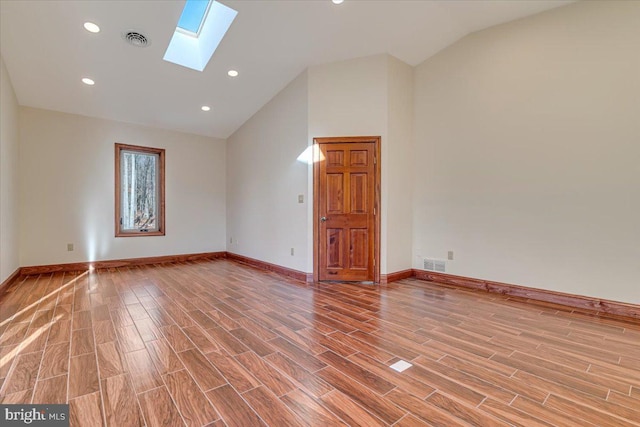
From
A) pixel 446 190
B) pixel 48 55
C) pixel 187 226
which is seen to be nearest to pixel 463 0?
pixel 446 190

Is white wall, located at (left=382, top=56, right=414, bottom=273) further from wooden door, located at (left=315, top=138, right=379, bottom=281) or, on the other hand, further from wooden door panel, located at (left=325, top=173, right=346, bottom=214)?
wooden door panel, located at (left=325, top=173, right=346, bottom=214)

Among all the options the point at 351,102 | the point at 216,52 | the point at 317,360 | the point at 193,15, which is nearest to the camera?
the point at 317,360

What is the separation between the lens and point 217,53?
13.0 ft

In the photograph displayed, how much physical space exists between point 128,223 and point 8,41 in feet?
10.3

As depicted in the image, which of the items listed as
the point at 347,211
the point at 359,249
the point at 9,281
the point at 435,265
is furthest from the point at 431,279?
the point at 9,281

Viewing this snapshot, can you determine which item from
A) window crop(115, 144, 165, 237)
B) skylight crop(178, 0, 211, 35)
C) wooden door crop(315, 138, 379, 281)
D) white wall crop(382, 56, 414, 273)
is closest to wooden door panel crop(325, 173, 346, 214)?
wooden door crop(315, 138, 379, 281)

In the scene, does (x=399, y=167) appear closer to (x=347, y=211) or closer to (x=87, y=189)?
(x=347, y=211)

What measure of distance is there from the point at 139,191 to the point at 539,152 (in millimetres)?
6545

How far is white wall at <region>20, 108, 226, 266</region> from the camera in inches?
185

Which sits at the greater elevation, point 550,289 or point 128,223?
point 128,223

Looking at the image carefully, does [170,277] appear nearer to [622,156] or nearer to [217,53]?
[217,53]

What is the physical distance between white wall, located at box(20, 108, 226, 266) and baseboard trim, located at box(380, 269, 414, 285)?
4.14 metres

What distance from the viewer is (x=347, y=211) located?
426 cm

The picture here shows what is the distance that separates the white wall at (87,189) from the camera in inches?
185
